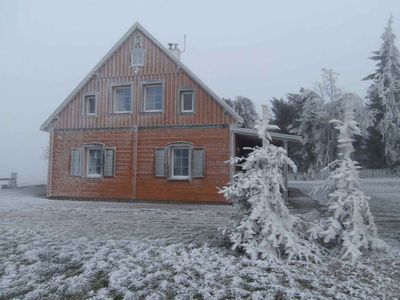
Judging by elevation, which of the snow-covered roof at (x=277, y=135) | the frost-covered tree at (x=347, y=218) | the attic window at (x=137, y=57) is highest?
the attic window at (x=137, y=57)

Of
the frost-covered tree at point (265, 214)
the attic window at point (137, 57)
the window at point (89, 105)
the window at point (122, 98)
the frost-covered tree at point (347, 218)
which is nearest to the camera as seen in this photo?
the frost-covered tree at point (265, 214)

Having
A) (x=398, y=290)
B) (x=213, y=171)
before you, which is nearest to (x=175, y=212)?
(x=213, y=171)

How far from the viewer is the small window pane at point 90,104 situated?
731 inches

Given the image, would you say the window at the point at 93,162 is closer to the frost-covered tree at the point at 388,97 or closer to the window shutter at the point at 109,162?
the window shutter at the point at 109,162

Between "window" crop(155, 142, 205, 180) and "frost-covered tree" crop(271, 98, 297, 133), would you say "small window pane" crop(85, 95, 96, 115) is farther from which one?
"frost-covered tree" crop(271, 98, 297, 133)

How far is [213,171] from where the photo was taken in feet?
53.1

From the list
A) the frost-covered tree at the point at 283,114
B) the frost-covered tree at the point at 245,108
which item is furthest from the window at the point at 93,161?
the frost-covered tree at the point at 245,108

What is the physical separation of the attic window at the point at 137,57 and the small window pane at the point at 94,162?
14.4 ft

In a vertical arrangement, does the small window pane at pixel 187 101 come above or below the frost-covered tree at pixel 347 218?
above

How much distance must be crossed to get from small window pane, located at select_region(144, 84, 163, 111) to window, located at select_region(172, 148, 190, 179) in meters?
2.22

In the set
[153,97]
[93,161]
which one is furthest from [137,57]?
[93,161]

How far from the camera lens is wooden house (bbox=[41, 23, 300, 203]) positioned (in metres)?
16.3

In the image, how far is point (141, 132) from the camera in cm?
1733

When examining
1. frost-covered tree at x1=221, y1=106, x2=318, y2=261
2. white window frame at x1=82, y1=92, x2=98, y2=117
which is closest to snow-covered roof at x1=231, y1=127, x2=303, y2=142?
white window frame at x1=82, y1=92, x2=98, y2=117
